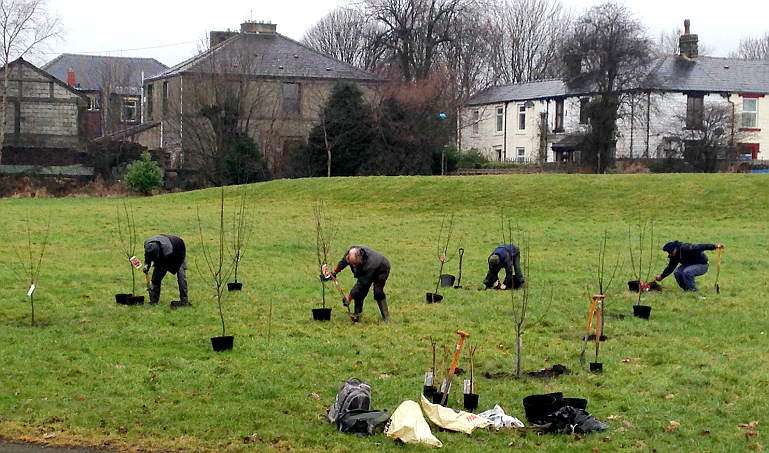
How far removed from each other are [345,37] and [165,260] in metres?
75.3

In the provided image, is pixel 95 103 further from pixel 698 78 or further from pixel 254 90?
pixel 698 78

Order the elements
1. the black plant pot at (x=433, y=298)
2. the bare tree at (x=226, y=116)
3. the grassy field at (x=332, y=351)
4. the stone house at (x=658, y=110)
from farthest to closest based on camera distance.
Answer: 1. the stone house at (x=658, y=110)
2. the bare tree at (x=226, y=116)
3. the black plant pot at (x=433, y=298)
4. the grassy field at (x=332, y=351)

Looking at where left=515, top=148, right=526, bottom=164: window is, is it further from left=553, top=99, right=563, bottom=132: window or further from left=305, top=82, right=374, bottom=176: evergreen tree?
left=305, top=82, right=374, bottom=176: evergreen tree

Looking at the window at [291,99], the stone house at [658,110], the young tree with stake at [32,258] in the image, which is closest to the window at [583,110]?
the stone house at [658,110]

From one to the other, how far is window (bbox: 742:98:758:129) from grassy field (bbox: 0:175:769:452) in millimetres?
33206

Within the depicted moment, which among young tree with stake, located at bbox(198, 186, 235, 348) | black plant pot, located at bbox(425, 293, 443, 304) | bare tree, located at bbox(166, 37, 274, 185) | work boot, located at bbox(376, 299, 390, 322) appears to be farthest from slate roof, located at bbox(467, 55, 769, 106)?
work boot, located at bbox(376, 299, 390, 322)

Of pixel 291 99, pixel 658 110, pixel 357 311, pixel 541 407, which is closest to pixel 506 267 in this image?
pixel 357 311

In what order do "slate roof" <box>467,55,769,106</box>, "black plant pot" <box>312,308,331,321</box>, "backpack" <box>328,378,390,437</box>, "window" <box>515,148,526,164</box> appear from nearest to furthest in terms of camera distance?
"backpack" <box>328,378,390,437</box> → "black plant pot" <box>312,308,331,321</box> → "slate roof" <box>467,55,769,106</box> → "window" <box>515,148,526,164</box>

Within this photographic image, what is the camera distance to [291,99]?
210ft

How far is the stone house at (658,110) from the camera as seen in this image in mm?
58219

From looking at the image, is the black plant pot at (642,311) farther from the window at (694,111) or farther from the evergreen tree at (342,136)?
the window at (694,111)

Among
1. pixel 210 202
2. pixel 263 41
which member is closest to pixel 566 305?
pixel 210 202

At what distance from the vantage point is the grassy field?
11008 millimetres

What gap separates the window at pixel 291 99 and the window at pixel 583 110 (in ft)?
56.7
